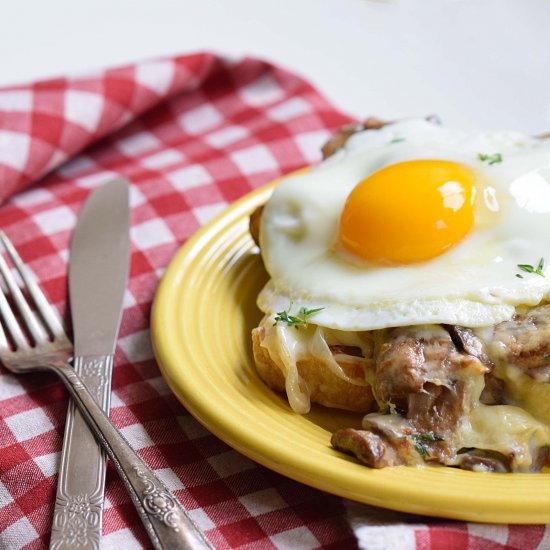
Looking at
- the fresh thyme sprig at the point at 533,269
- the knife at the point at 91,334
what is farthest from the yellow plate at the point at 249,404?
the fresh thyme sprig at the point at 533,269

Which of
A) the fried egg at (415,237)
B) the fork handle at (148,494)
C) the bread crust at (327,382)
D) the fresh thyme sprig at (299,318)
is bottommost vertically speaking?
the fork handle at (148,494)

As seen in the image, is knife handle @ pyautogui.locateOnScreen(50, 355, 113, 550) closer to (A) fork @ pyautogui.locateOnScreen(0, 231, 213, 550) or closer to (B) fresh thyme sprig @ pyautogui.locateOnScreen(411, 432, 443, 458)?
(A) fork @ pyautogui.locateOnScreen(0, 231, 213, 550)

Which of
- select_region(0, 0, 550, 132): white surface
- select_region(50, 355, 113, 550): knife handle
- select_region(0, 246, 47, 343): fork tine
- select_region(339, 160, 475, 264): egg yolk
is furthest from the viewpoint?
select_region(0, 0, 550, 132): white surface

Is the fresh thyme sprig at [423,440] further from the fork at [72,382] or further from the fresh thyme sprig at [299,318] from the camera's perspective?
the fork at [72,382]

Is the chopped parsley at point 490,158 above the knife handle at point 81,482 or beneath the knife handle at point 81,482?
above

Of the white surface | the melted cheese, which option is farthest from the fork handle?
the white surface
